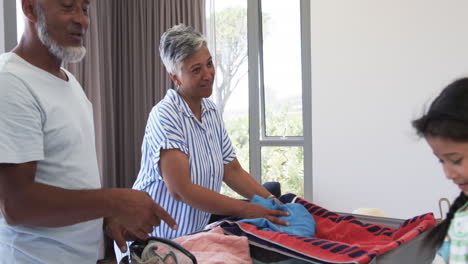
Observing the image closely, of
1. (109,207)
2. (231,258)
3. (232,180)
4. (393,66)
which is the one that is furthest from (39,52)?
(393,66)

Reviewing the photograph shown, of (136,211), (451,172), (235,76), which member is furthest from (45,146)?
(235,76)

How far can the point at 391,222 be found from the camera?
1276 millimetres

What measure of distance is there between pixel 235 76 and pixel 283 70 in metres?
0.87

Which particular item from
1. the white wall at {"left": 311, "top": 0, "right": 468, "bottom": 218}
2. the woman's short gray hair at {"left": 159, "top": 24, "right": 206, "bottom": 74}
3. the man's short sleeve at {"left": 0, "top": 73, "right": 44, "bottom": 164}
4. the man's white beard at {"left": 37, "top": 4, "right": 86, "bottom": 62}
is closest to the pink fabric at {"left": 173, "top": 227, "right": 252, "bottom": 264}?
the man's short sleeve at {"left": 0, "top": 73, "right": 44, "bottom": 164}

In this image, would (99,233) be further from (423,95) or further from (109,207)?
(423,95)

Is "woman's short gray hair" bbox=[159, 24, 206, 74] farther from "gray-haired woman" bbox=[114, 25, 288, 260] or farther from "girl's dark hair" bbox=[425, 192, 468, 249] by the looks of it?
"girl's dark hair" bbox=[425, 192, 468, 249]

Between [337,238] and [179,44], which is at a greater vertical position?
[179,44]

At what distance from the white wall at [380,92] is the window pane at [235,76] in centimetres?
132

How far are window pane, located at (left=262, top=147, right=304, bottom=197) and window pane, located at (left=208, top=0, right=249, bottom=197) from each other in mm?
753

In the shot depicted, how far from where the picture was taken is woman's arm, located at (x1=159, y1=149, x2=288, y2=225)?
1304 mm

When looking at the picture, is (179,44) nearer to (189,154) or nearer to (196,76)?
(196,76)

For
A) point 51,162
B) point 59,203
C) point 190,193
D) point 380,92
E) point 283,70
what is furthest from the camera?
point 283,70

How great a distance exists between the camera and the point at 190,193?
4.36ft

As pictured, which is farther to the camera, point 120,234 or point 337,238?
point 337,238
